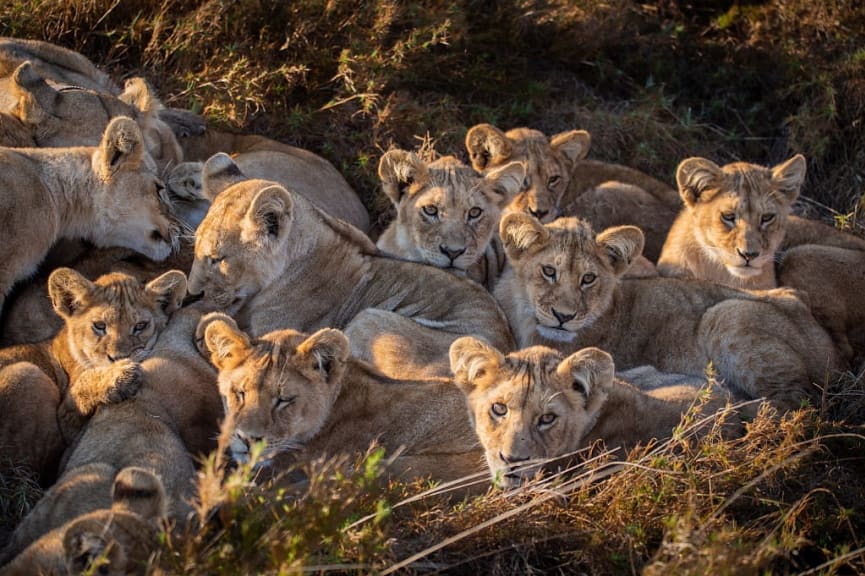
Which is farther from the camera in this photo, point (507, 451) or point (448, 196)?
point (448, 196)

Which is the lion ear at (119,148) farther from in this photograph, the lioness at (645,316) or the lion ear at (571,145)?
the lion ear at (571,145)

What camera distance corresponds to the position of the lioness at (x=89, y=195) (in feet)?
20.4

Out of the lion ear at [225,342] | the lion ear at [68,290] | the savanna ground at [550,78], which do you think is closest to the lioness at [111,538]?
the lion ear at [225,342]

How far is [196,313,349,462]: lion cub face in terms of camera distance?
4953mm

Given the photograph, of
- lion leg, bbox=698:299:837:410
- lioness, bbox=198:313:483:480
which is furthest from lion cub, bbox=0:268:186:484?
lion leg, bbox=698:299:837:410

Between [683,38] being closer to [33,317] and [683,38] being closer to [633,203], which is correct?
[633,203]

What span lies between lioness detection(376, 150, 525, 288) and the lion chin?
750mm

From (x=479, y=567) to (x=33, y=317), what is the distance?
2917 millimetres

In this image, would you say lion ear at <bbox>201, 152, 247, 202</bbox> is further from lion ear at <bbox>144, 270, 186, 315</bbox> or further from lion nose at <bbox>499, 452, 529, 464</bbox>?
lion nose at <bbox>499, 452, 529, 464</bbox>

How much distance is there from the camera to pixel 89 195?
6.56 meters

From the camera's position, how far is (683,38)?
9.83m

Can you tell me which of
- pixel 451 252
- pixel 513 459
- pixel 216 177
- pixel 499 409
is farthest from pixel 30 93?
pixel 513 459

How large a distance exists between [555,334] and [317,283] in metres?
1.31

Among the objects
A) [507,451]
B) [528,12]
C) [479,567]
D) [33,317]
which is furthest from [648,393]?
[528,12]
